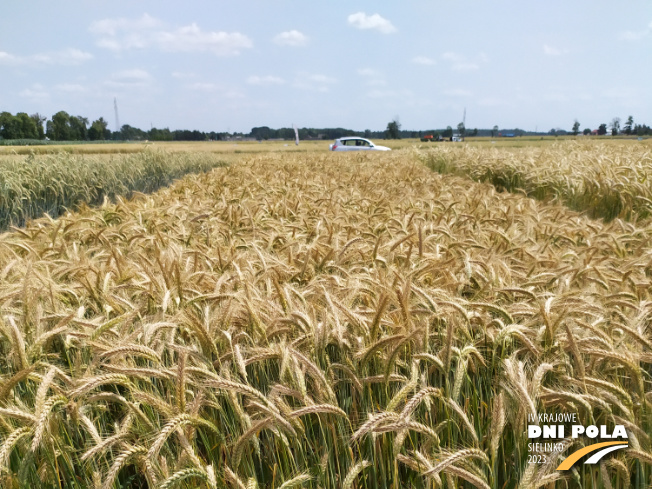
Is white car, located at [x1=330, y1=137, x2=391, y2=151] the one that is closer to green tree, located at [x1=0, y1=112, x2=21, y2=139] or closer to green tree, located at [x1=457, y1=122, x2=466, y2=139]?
green tree, located at [x1=0, y1=112, x2=21, y2=139]

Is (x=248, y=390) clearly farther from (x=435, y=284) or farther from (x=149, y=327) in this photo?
(x=435, y=284)

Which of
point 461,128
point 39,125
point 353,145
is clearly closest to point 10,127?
point 39,125

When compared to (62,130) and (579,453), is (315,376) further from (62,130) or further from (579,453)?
(62,130)

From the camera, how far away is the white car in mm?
30453

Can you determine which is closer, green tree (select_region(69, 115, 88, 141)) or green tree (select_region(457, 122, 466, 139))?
green tree (select_region(69, 115, 88, 141))

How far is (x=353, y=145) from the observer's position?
107 ft

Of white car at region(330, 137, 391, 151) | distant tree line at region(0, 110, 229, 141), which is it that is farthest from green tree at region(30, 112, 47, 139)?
white car at region(330, 137, 391, 151)

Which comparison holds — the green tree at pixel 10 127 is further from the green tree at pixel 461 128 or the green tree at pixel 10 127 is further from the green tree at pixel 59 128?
the green tree at pixel 461 128

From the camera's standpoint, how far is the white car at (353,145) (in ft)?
99.9

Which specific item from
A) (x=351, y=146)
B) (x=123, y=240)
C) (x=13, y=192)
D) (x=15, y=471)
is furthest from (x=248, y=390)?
(x=351, y=146)

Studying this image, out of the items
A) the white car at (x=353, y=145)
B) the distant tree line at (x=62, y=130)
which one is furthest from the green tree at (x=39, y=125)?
the white car at (x=353, y=145)

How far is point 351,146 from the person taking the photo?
31750 millimetres

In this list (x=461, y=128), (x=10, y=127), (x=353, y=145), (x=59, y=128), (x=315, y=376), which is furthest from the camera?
(x=461, y=128)

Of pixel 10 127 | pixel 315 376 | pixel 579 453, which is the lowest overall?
pixel 579 453
